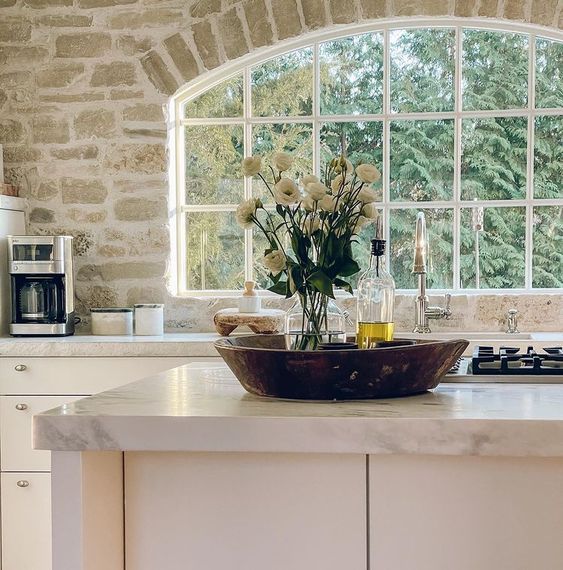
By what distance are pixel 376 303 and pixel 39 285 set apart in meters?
2.28

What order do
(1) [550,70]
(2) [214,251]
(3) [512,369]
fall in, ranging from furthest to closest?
(2) [214,251], (1) [550,70], (3) [512,369]

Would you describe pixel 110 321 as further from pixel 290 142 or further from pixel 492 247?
pixel 492 247

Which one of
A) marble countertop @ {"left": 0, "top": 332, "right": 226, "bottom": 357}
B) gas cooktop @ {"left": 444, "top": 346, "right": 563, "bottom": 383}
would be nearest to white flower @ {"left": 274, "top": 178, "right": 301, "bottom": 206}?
gas cooktop @ {"left": 444, "top": 346, "right": 563, "bottom": 383}

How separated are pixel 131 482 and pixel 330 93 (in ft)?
10.2

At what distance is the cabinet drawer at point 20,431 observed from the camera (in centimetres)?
337

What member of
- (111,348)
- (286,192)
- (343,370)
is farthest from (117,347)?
(343,370)

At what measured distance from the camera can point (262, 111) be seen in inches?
165

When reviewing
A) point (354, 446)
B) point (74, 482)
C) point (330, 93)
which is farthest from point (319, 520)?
point (330, 93)

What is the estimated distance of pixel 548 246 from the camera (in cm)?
399

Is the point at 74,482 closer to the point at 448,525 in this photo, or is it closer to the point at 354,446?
the point at 354,446

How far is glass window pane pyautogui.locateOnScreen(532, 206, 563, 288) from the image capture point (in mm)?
3984

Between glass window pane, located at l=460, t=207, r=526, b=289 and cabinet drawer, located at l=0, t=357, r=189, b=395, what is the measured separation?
1579 mm

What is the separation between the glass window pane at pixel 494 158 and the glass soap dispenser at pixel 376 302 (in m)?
2.28

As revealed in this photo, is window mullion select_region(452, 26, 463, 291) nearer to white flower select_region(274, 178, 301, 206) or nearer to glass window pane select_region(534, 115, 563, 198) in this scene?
glass window pane select_region(534, 115, 563, 198)
